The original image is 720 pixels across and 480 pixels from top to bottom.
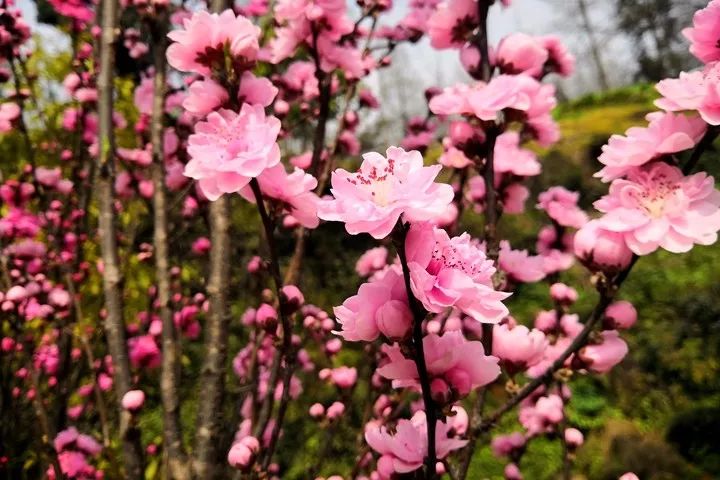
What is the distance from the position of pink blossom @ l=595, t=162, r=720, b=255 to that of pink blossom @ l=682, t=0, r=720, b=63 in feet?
0.66

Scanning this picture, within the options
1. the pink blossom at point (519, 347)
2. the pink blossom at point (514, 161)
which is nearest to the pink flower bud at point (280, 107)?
the pink blossom at point (514, 161)

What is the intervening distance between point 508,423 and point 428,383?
175 inches

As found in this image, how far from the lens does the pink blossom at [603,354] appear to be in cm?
101

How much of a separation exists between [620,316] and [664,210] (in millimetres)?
355

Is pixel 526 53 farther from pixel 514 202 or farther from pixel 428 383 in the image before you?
pixel 428 383

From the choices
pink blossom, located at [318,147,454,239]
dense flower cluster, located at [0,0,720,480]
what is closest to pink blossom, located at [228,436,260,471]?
dense flower cluster, located at [0,0,720,480]

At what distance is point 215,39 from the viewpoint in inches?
36.1

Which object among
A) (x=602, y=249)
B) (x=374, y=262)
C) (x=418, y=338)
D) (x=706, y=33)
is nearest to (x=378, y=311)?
(x=418, y=338)

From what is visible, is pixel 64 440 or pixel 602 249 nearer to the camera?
pixel 602 249

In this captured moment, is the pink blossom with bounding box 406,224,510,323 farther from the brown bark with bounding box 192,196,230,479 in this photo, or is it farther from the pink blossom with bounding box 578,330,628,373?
the brown bark with bounding box 192,196,230,479

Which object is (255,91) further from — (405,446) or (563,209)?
(563,209)

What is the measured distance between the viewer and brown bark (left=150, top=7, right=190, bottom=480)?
1.23 m

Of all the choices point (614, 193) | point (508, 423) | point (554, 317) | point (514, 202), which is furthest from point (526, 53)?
point (508, 423)

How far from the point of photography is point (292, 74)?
1.90 meters
